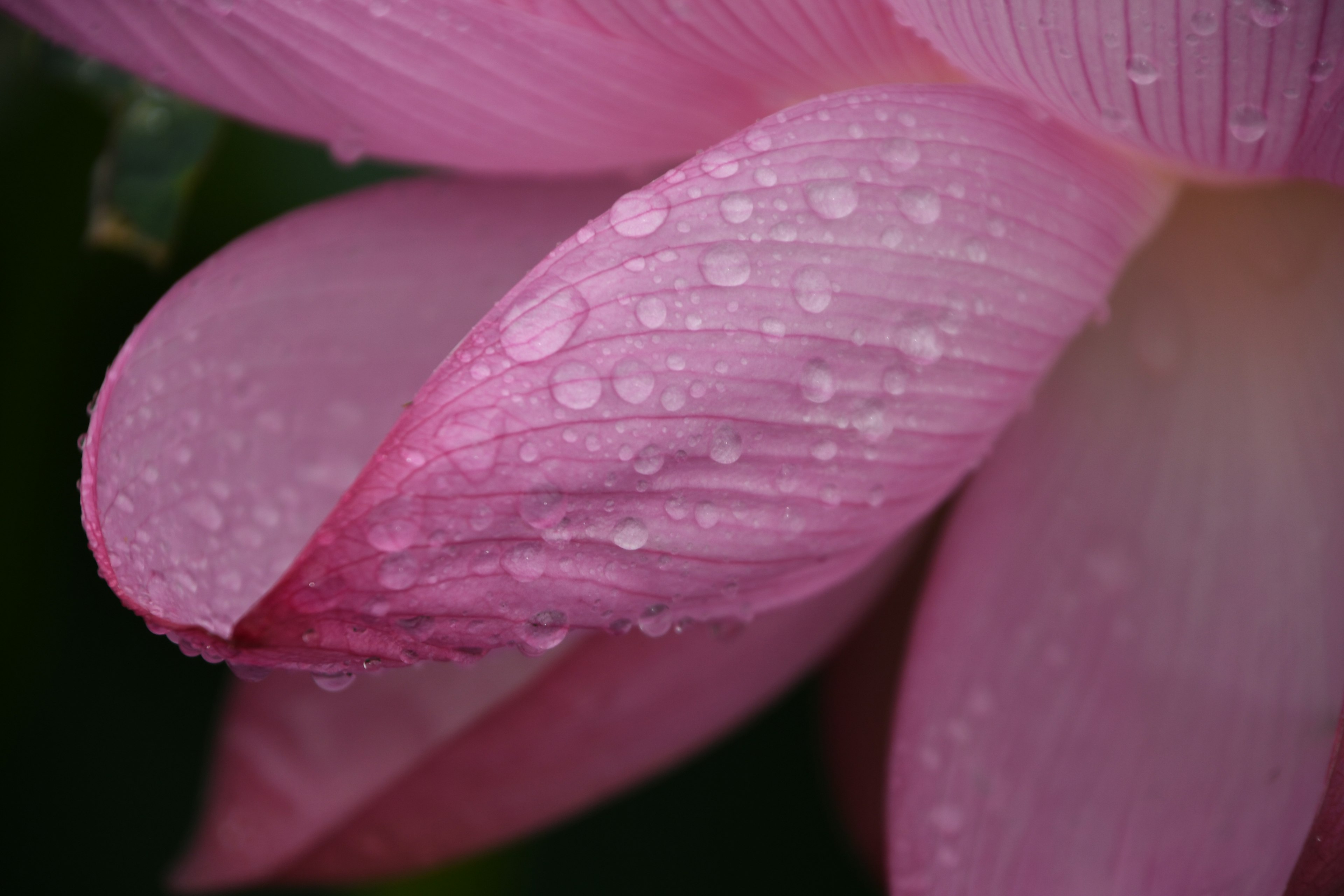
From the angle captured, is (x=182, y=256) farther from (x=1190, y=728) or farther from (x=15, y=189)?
(x=1190, y=728)

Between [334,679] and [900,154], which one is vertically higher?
[900,154]

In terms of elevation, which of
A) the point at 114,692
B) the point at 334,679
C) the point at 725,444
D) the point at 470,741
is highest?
the point at 725,444

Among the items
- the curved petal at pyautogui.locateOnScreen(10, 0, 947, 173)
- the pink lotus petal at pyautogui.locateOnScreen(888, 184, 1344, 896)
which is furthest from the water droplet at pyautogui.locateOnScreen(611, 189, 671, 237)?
the pink lotus petal at pyautogui.locateOnScreen(888, 184, 1344, 896)

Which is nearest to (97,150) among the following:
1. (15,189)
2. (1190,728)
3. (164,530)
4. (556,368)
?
(15,189)

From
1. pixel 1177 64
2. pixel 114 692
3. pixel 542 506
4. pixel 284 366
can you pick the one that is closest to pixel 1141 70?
pixel 1177 64

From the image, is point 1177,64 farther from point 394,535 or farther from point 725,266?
point 394,535

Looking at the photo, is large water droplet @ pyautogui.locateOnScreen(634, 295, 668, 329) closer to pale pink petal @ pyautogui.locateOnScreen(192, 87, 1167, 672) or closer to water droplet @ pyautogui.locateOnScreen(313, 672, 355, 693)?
pale pink petal @ pyautogui.locateOnScreen(192, 87, 1167, 672)

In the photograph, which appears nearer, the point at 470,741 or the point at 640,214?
the point at 640,214
